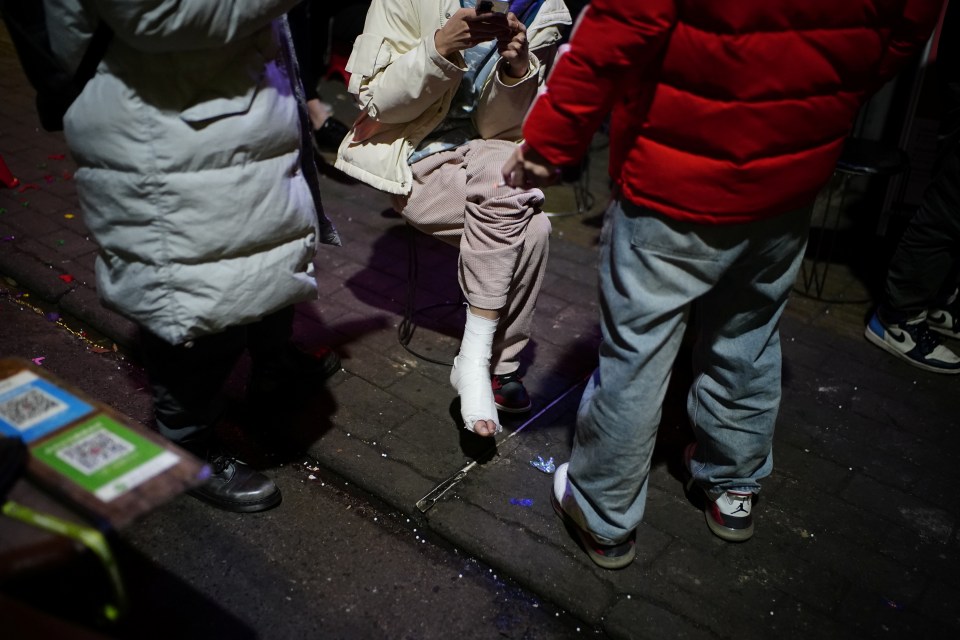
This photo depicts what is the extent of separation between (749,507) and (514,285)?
1.10 m

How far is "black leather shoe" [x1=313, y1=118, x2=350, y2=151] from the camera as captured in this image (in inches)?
213

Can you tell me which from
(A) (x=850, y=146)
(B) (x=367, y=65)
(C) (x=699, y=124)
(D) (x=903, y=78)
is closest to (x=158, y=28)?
(B) (x=367, y=65)

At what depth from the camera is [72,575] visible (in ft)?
4.76

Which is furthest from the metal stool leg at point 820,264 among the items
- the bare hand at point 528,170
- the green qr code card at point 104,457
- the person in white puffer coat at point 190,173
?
the green qr code card at point 104,457

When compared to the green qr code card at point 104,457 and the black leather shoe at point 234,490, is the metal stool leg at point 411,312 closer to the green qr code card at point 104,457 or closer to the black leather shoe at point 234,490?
the black leather shoe at point 234,490

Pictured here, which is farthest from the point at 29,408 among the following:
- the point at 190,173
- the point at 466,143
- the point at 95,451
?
the point at 466,143

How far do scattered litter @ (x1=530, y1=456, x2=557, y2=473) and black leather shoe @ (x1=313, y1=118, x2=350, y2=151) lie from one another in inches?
127

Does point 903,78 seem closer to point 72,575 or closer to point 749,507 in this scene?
point 749,507

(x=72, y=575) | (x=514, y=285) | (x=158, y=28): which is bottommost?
(x=514, y=285)

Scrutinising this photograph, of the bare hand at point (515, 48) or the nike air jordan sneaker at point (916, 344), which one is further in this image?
the nike air jordan sneaker at point (916, 344)

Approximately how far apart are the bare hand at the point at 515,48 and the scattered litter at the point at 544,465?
4.48ft

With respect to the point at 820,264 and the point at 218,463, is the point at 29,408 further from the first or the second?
the point at 820,264

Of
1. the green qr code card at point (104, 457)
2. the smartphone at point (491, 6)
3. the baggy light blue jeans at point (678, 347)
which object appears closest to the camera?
the green qr code card at point (104, 457)

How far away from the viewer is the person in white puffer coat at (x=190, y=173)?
6.19ft
